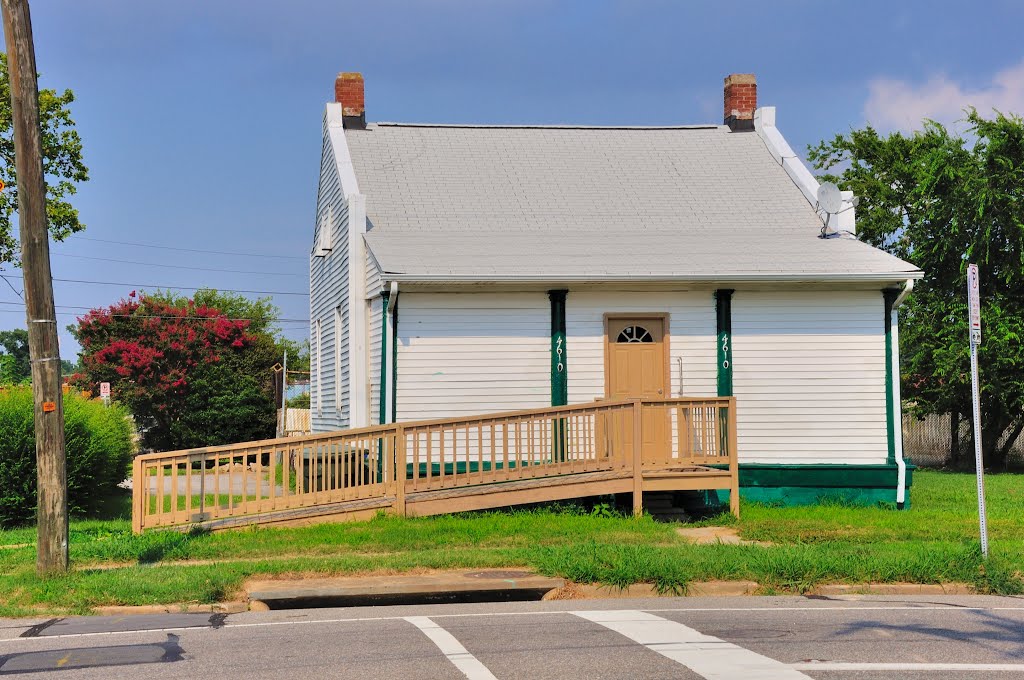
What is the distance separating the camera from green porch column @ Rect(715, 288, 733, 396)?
17188 mm

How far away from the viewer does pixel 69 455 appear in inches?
649

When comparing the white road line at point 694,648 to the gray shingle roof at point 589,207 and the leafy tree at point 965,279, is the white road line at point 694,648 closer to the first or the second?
the gray shingle roof at point 589,207

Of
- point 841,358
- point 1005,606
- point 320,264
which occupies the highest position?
point 320,264

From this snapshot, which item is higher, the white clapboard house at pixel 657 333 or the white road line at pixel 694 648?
the white clapboard house at pixel 657 333

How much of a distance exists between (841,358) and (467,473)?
6289mm

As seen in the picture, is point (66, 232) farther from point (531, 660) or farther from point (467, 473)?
point (531, 660)

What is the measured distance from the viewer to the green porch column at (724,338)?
56.4 feet

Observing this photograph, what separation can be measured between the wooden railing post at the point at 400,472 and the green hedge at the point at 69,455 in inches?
203

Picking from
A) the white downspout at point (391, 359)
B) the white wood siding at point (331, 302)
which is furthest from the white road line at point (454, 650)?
the white wood siding at point (331, 302)

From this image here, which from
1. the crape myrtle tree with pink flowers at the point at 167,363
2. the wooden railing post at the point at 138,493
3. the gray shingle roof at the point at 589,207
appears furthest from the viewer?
the crape myrtle tree with pink flowers at the point at 167,363

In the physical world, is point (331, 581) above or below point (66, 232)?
below

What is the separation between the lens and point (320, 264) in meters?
24.2

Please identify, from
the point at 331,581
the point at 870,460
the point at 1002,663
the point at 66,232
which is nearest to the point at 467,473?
the point at 331,581

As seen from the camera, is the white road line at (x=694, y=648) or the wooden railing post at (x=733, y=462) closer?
the white road line at (x=694, y=648)
